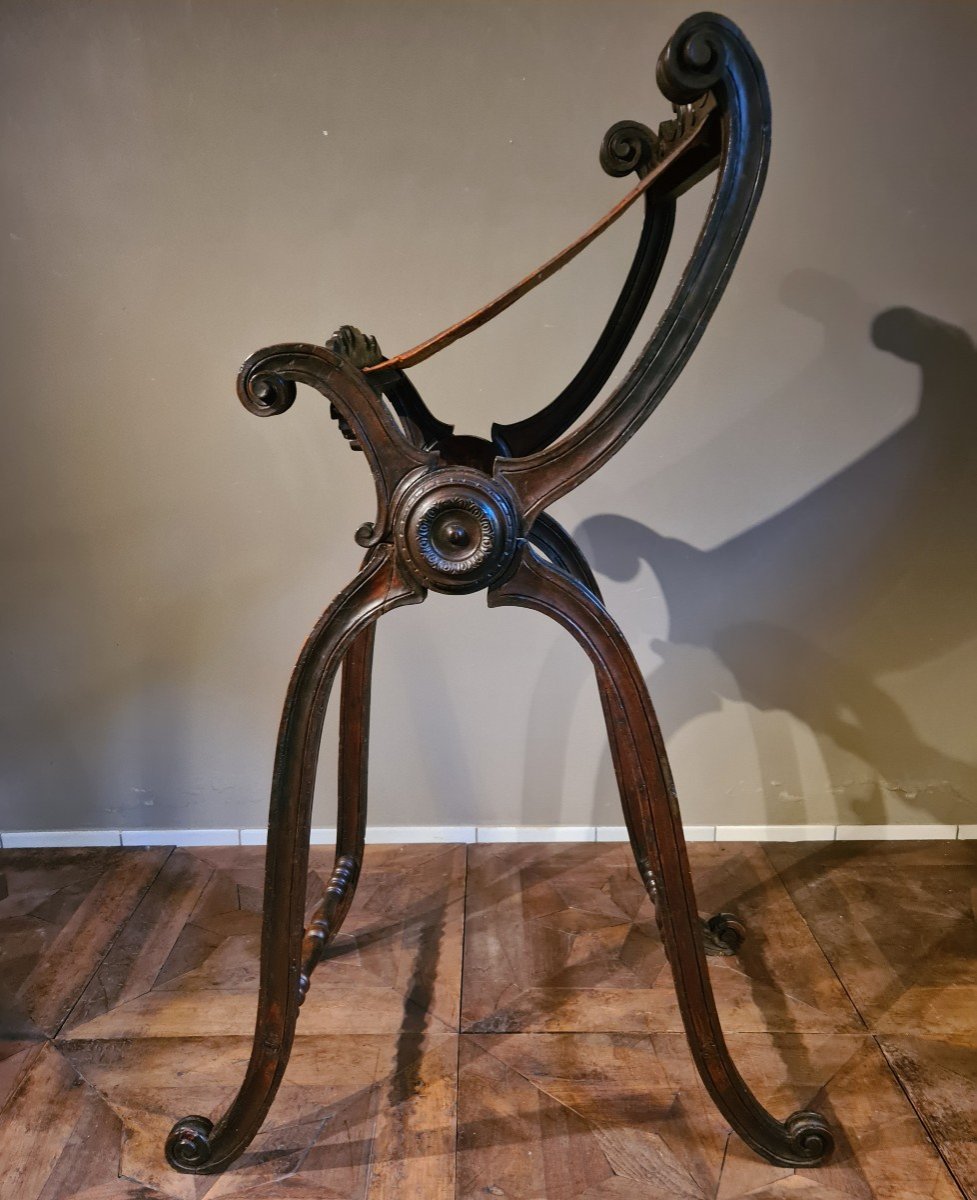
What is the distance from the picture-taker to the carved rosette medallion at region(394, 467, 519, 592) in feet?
3.18

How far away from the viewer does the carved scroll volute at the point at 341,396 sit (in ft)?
3.22

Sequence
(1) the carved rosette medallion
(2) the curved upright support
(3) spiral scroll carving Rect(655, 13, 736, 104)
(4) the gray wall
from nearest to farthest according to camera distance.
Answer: (3) spiral scroll carving Rect(655, 13, 736, 104), (1) the carved rosette medallion, (2) the curved upright support, (4) the gray wall

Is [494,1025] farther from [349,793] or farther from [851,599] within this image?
[851,599]

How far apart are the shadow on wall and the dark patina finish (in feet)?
2.75

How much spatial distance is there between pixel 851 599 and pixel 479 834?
39.8 inches

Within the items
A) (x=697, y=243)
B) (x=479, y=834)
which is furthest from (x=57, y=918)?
(x=697, y=243)

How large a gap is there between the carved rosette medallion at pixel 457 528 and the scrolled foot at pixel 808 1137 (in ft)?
2.82

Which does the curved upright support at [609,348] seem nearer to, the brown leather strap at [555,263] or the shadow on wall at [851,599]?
the brown leather strap at [555,263]

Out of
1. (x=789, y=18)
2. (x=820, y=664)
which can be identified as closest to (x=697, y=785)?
(x=820, y=664)

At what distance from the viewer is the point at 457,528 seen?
38.5 inches

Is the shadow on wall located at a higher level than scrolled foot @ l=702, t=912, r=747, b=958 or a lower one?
higher

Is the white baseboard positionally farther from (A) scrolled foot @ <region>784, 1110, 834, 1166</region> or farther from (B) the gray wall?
(A) scrolled foot @ <region>784, 1110, 834, 1166</region>

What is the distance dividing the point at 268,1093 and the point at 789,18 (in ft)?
6.64

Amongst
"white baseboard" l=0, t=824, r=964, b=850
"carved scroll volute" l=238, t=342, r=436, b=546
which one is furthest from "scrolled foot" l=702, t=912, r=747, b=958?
"carved scroll volute" l=238, t=342, r=436, b=546
